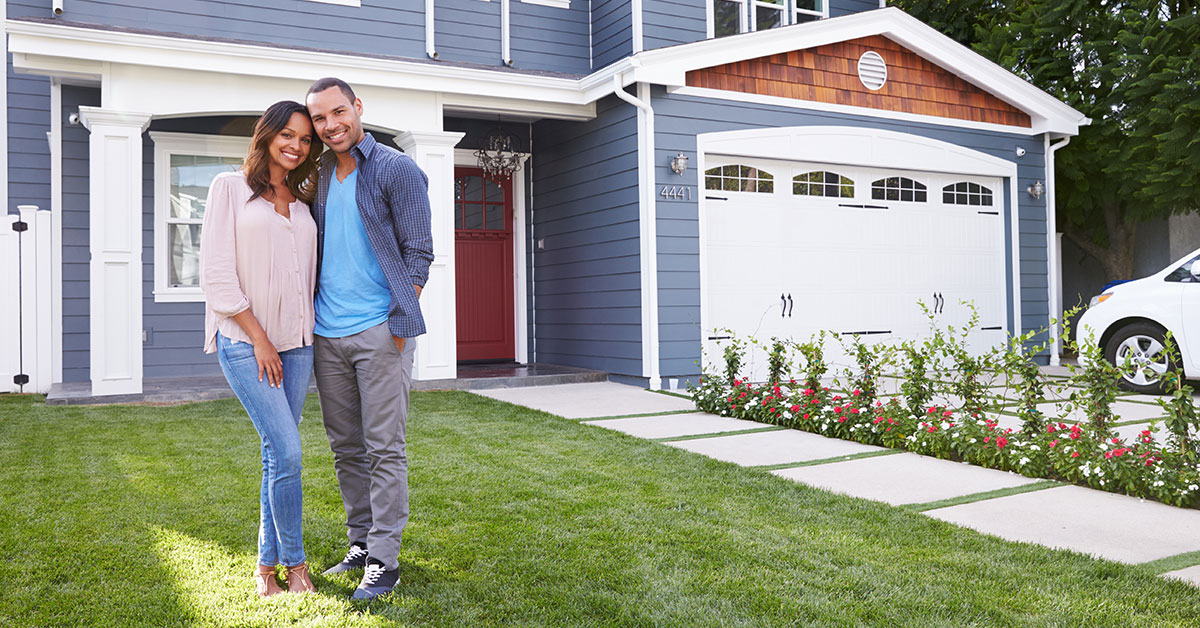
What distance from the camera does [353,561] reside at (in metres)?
2.98

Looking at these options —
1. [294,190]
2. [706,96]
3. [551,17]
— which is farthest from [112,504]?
[551,17]

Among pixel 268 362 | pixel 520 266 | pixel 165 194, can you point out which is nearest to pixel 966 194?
pixel 520 266

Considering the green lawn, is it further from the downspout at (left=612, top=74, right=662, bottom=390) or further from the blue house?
the blue house

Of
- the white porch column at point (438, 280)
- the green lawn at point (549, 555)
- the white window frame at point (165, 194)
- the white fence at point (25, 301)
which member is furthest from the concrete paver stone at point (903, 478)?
the white fence at point (25, 301)

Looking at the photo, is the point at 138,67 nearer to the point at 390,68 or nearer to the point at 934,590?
the point at 390,68

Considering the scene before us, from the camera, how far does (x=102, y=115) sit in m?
7.00

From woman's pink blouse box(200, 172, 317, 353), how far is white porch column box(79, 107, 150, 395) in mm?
5057

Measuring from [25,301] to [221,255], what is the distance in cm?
651

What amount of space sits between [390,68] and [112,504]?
16.4 feet

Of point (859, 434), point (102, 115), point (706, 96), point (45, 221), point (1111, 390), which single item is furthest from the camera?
point (706, 96)

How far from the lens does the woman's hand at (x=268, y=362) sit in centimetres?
261

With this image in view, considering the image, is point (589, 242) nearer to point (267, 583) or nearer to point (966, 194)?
point (966, 194)

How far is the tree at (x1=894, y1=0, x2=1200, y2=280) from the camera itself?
9.90 m

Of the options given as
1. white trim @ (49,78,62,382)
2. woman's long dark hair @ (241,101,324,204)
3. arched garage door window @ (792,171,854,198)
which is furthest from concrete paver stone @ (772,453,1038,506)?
white trim @ (49,78,62,382)
